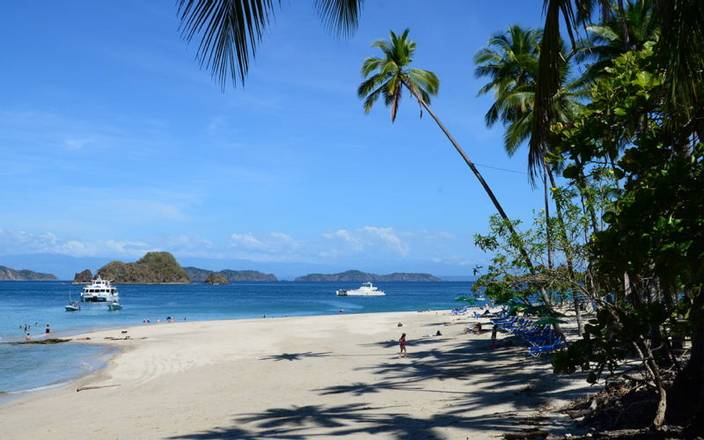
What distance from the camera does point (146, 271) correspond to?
522 feet

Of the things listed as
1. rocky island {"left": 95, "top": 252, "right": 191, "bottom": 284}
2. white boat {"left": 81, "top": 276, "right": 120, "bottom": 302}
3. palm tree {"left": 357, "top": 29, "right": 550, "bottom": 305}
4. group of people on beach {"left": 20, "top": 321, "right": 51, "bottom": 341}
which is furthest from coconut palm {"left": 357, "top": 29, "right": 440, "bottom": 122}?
rocky island {"left": 95, "top": 252, "right": 191, "bottom": 284}

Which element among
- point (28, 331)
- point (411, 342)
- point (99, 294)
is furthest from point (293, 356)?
point (99, 294)

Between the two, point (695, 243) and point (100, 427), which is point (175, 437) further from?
point (695, 243)

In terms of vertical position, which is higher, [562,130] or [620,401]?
[562,130]

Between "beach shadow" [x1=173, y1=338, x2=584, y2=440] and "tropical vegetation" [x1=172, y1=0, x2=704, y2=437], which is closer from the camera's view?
"tropical vegetation" [x1=172, y1=0, x2=704, y2=437]

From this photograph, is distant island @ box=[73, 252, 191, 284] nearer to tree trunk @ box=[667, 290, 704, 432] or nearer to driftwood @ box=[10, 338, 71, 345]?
driftwood @ box=[10, 338, 71, 345]

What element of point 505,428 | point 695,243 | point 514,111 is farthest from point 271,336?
point 695,243

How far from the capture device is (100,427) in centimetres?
1105

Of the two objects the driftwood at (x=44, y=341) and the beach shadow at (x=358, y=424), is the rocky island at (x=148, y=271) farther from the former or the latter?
the beach shadow at (x=358, y=424)

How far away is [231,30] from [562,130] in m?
3.22

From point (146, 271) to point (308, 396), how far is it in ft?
515

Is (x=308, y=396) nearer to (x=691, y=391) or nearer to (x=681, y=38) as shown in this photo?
(x=691, y=391)

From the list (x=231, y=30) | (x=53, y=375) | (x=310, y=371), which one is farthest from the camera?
(x=53, y=375)

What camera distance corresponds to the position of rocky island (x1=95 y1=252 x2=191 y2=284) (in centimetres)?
15438
